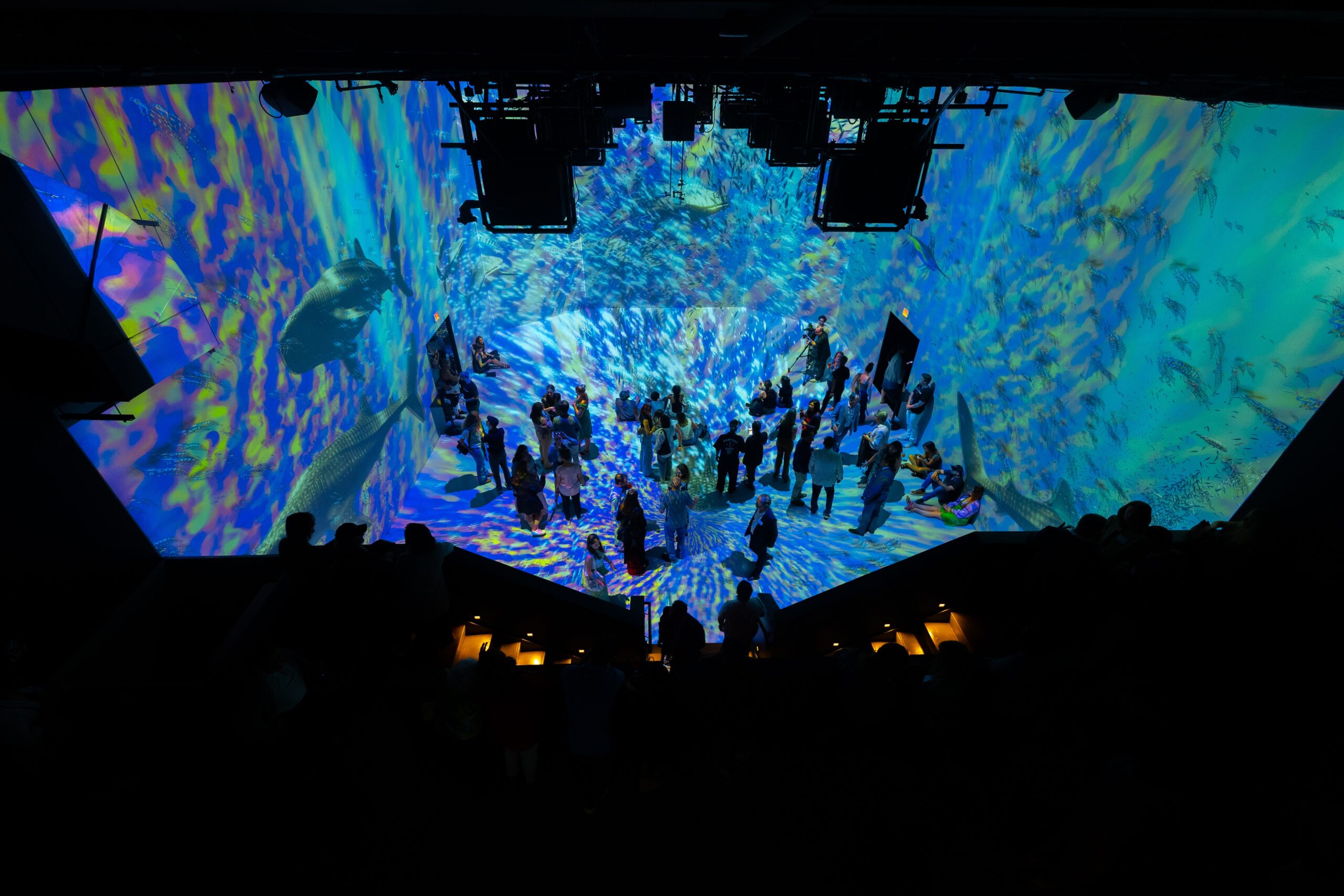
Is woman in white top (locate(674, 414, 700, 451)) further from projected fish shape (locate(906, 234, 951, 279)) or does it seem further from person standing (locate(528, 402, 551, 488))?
projected fish shape (locate(906, 234, 951, 279))

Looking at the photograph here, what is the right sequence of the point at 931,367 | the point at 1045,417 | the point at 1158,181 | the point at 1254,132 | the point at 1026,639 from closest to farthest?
1. the point at 1026,639
2. the point at 1254,132
3. the point at 1158,181
4. the point at 1045,417
5. the point at 931,367

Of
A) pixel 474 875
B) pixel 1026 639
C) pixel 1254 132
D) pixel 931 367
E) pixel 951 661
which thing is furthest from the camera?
pixel 931 367

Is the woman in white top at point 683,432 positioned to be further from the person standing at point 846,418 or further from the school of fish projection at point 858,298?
the person standing at point 846,418

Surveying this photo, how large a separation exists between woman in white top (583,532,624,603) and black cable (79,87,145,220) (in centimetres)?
452

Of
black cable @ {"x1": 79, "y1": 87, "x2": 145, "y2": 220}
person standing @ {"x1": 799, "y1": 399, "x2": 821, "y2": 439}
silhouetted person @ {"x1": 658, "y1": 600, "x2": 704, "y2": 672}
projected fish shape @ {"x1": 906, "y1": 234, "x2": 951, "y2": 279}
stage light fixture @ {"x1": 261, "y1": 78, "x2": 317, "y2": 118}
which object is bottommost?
person standing @ {"x1": 799, "y1": 399, "x2": 821, "y2": 439}

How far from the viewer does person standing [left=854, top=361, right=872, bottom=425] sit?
390 inches

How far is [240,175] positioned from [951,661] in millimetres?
5966

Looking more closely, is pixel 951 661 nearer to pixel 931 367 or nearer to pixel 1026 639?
pixel 1026 639

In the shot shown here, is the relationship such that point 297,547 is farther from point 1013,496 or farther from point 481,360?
point 481,360

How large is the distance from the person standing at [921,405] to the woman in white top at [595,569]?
5356 mm

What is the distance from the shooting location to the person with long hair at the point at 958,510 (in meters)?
7.84

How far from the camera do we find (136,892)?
2.79 metres

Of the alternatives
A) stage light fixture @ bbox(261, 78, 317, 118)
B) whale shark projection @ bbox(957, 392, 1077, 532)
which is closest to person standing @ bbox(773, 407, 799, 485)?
whale shark projection @ bbox(957, 392, 1077, 532)

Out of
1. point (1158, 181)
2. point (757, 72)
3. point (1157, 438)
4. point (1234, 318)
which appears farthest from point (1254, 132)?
point (757, 72)
